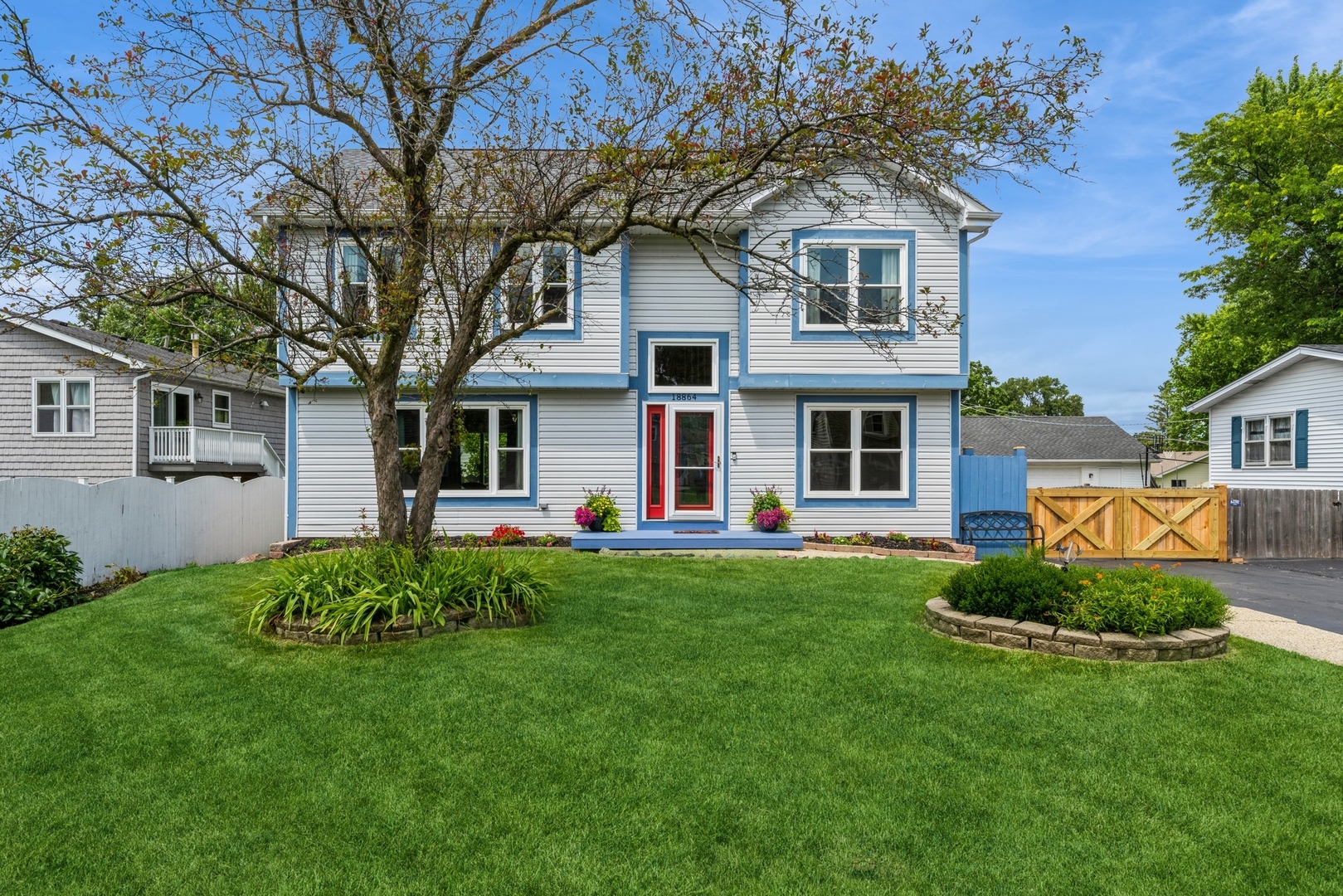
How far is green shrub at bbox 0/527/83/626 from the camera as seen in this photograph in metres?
8.10

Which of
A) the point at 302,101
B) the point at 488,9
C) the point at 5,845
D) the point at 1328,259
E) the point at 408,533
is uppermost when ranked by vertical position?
the point at 1328,259

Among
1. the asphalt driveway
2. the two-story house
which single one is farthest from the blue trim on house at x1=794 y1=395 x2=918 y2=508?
the asphalt driveway

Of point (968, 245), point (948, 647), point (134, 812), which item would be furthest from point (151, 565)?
point (968, 245)

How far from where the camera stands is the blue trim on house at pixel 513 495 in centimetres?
1314

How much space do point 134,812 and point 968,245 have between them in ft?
43.7

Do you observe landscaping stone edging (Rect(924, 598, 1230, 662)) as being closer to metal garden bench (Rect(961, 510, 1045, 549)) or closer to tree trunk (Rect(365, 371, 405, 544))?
tree trunk (Rect(365, 371, 405, 544))

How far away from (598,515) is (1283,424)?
1771cm

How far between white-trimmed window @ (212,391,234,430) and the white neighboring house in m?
29.1

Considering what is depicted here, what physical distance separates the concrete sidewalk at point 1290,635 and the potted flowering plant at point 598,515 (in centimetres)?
863

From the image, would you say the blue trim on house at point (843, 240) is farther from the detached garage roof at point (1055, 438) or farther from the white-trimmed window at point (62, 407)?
the detached garage roof at point (1055, 438)

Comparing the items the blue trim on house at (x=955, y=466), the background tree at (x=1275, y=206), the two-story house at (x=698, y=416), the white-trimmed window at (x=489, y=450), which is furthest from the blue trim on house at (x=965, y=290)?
the background tree at (x=1275, y=206)

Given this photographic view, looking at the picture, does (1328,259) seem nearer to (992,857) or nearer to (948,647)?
(948,647)

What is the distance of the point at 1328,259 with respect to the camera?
2419 centimetres

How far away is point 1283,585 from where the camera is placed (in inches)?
443
